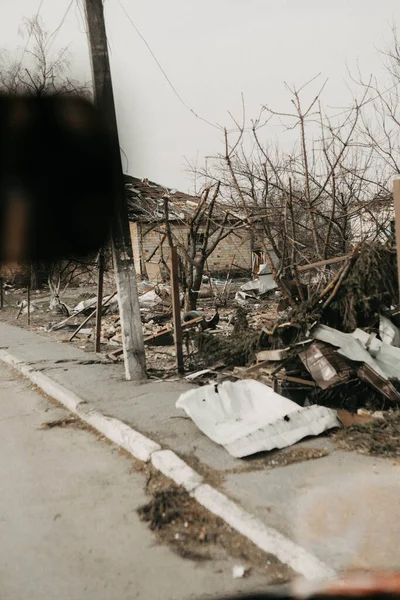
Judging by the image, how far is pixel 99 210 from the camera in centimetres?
881

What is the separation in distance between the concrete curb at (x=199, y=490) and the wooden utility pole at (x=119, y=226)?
1.11m

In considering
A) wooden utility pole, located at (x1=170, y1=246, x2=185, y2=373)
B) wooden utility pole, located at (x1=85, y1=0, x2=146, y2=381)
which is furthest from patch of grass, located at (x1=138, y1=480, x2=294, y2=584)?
wooden utility pole, located at (x1=170, y1=246, x2=185, y2=373)

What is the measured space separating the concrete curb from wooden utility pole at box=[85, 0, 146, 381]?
1.11m

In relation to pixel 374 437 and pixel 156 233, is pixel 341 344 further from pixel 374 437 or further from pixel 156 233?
pixel 156 233

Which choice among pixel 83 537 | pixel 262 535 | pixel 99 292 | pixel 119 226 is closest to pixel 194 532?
pixel 262 535

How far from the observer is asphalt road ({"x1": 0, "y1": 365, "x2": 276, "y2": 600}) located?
3178 millimetres

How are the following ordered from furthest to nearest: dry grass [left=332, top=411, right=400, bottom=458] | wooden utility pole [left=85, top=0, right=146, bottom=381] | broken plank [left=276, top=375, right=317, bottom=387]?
wooden utility pole [left=85, top=0, right=146, bottom=381] → broken plank [left=276, top=375, right=317, bottom=387] → dry grass [left=332, top=411, right=400, bottom=458]

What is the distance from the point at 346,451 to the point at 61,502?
2379 millimetres

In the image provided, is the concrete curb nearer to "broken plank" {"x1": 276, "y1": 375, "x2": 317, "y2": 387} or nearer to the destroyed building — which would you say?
"broken plank" {"x1": 276, "y1": 375, "x2": 317, "y2": 387}

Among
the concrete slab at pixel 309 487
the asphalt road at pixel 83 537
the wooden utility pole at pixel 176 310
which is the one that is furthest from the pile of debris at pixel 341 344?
the asphalt road at pixel 83 537

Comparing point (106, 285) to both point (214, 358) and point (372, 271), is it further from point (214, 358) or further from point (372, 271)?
point (372, 271)

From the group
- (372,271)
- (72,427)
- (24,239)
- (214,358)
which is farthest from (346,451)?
(24,239)

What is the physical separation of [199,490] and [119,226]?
15.4ft

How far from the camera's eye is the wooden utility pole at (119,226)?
7.95 m
